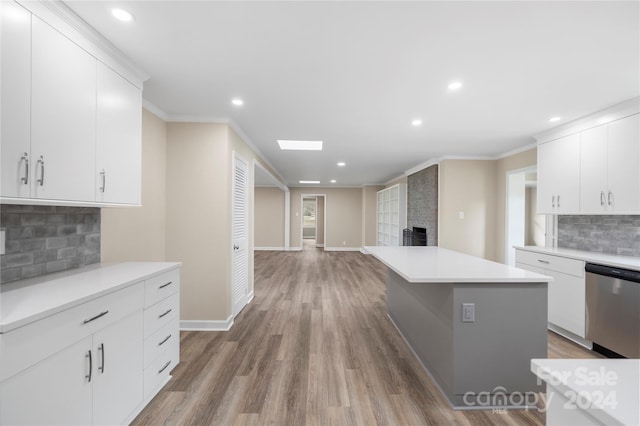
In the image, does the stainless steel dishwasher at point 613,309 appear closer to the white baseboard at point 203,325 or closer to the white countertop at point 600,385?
the white countertop at point 600,385

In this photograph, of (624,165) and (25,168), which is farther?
(624,165)

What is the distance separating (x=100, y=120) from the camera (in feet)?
5.78

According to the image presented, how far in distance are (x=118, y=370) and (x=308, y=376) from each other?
4.45 feet

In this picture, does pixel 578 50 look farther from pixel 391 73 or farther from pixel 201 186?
pixel 201 186

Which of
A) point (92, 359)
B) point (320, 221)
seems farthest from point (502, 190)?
point (320, 221)

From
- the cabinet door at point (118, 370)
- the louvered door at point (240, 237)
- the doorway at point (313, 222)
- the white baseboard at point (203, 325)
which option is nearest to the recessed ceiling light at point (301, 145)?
the louvered door at point (240, 237)

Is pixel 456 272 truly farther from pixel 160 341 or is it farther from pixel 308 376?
pixel 160 341

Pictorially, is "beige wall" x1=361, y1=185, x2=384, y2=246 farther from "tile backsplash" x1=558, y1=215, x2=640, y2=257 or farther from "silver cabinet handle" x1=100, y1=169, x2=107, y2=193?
"silver cabinet handle" x1=100, y1=169, x2=107, y2=193

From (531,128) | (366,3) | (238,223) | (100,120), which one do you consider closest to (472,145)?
(531,128)

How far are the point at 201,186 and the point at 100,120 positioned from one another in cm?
136

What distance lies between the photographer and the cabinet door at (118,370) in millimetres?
1415

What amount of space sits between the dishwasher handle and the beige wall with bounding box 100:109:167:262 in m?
4.54

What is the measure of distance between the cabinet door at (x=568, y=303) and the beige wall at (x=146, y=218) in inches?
167

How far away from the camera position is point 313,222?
47.8 feet
